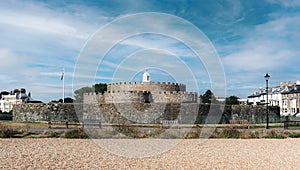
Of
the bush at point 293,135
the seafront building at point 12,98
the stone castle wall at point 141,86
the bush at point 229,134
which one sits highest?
the stone castle wall at point 141,86

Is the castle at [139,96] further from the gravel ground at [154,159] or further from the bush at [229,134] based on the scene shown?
the gravel ground at [154,159]

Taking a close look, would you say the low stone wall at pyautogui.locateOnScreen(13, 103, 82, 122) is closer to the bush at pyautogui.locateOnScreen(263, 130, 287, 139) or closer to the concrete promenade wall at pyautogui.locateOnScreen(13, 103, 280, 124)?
the concrete promenade wall at pyautogui.locateOnScreen(13, 103, 280, 124)

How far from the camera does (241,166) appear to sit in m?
8.90

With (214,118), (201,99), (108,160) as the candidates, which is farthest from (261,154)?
(201,99)

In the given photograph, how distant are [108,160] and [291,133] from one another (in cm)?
1313

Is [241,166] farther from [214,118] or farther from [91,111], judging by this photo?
[91,111]

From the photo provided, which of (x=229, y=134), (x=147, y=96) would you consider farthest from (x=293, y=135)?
(x=147, y=96)

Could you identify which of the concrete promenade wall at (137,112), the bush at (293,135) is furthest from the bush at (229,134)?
the concrete promenade wall at (137,112)

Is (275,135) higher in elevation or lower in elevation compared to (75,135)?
lower

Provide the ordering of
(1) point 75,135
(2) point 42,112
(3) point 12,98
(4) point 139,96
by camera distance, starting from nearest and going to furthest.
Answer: (1) point 75,135, (2) point 42,112, (4) point 139,96, (3) point 12,98

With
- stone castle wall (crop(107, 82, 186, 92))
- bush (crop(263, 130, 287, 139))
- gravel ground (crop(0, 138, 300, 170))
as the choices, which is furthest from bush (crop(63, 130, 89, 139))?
stone castle wall (crop(107, 82, 186, 92))

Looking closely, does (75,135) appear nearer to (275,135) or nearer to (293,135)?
(275,135)

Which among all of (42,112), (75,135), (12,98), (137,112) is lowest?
(75,135)

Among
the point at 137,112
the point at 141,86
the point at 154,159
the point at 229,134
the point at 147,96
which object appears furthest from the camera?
the point at 141,86
